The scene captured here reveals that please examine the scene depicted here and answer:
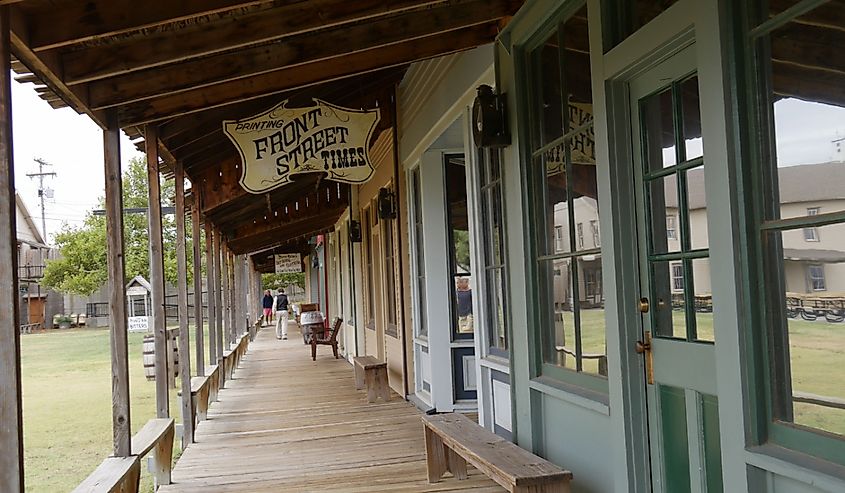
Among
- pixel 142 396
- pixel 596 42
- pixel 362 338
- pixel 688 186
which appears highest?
pixel 596 42

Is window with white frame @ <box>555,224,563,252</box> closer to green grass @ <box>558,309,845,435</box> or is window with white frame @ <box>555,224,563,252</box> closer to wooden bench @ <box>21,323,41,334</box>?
green grass @ <box>558,309,845,435</box>

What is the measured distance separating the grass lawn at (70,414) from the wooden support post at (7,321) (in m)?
4.28

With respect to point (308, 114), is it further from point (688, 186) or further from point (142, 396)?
point (142, 396)

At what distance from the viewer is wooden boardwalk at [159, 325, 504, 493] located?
4.71 m

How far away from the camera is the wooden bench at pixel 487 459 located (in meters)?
3.03

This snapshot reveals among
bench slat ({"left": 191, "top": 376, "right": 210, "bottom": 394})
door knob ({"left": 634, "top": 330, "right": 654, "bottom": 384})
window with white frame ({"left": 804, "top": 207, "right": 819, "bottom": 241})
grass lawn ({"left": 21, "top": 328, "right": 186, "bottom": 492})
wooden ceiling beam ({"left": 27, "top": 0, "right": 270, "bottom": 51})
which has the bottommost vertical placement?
grass lawn ({"left": 21, "top": 328, "right": 186, "bottom": 492})

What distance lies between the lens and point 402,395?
8133 mm

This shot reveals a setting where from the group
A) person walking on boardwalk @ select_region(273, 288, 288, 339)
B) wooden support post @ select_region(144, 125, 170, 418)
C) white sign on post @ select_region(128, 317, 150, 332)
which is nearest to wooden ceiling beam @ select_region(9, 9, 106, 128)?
wooden support post @ select_region(144, 125, 170, 418)

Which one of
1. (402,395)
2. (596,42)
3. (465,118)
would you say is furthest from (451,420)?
(402,395)

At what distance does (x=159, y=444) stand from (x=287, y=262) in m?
26.2

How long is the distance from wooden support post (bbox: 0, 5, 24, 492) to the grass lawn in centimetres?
428

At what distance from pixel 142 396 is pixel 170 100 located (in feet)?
28.1

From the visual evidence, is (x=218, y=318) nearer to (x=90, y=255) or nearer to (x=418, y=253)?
(x=418, y=253)

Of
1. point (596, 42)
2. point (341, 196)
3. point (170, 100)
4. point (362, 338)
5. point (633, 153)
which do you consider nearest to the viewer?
point (633, 153)
